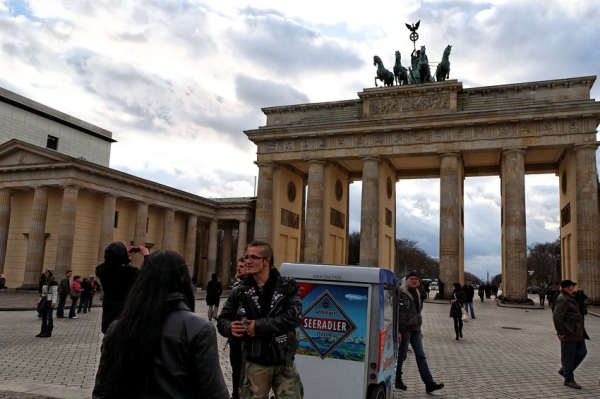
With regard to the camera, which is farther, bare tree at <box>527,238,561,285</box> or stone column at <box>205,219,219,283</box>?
bare tree at <box>527,238,561,285</box>

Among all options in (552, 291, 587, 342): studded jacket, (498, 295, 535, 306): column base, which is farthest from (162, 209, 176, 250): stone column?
(552, 291, 587, 342): studded jacket

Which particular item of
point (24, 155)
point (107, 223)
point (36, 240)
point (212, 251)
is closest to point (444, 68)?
point (212, 251)

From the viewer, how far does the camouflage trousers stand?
13.7 ft

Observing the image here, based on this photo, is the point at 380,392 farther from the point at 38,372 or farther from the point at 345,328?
the point at 38,372

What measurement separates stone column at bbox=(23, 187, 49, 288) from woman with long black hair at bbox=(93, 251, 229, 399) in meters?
35.4

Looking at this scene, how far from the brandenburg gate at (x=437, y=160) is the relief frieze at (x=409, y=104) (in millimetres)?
81

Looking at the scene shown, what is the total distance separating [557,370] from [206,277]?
41.0 metres

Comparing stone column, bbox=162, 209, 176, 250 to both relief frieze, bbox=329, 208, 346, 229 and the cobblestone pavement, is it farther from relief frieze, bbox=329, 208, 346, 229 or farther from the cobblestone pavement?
the cobblestone pavement

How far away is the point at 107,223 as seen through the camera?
3603 centimetres

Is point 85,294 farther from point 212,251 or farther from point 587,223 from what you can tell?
point 587,223

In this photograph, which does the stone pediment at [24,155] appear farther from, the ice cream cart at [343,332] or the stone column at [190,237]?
the ice cream cart at [343,332]

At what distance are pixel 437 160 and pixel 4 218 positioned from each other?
34.7 metres

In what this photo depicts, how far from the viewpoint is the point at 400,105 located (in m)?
40.9

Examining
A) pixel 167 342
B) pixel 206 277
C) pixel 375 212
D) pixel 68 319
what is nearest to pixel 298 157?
pixel 375 212
